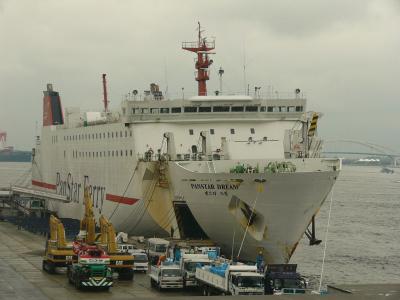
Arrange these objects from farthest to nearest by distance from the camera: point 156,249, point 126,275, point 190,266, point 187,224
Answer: point 187,224 → point 156,249 → point 126,275 → point 190,266

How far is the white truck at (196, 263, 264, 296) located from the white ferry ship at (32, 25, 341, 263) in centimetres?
684

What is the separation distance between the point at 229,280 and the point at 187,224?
511 inches

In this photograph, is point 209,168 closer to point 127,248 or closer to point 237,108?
point 127,248

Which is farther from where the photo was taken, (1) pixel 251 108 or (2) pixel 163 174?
(1) pixel 251 108

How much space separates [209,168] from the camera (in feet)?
120

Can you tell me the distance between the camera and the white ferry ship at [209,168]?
114 feet

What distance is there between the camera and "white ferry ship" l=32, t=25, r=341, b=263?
114ft

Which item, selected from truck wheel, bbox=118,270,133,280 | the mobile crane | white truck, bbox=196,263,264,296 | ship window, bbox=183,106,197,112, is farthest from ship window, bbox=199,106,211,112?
white truck, bbox=196,263,264,296

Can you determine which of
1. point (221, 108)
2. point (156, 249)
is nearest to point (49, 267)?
point (156, 249)

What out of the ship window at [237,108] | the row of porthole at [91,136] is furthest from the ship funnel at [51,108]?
the ship window at [237,108]

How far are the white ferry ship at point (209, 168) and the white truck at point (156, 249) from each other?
2258mm

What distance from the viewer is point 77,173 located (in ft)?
174

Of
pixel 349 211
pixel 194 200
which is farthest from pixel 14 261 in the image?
pixel 349 211

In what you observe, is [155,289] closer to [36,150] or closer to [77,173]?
[77,173]
